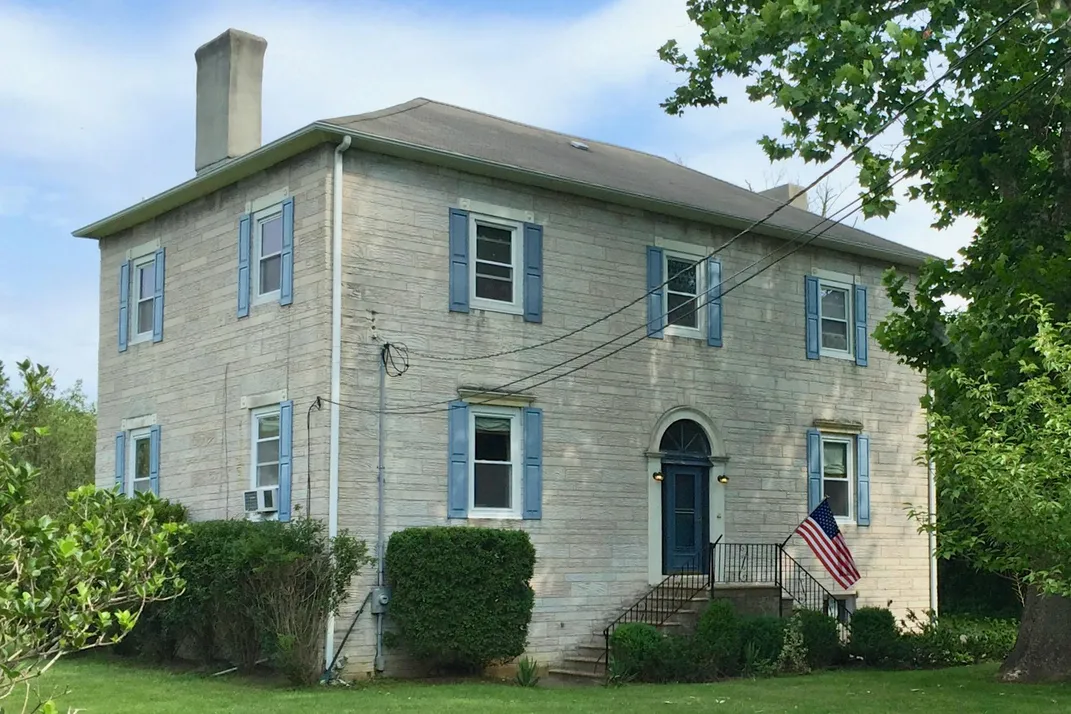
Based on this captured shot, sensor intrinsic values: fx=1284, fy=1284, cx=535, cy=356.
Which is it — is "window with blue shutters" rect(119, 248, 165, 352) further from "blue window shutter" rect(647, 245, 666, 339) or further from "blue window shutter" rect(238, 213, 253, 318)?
"blue window shutter" rect(647, 245, 666, 339)

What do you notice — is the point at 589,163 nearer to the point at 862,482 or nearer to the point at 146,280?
the point at 862,482

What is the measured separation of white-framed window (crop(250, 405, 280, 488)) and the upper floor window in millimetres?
9496

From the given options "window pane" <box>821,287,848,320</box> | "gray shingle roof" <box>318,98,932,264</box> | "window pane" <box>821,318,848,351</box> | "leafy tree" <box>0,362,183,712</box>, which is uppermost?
"gray shingle roof" <box>318,98,932,264</box>

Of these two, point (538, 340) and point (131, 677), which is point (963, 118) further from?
point (131, 677)

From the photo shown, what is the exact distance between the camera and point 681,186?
71.4ft

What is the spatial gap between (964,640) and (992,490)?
9251mm

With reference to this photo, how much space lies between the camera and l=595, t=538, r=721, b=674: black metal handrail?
18031 mm

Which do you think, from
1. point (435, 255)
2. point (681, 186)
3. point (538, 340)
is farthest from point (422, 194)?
point (681, 186)

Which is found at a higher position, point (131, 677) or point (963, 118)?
point (963, 118)

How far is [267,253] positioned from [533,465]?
15.4 feet

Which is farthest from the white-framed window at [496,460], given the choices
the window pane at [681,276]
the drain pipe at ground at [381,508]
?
the window pane at [681,276]

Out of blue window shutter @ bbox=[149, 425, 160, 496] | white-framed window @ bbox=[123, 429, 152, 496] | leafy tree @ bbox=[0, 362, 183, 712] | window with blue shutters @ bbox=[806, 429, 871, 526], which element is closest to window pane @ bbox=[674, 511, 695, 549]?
window with blue shutters @ bbox=[806, 429, 871, 526]

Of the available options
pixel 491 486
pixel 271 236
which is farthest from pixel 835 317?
pixel 271 236

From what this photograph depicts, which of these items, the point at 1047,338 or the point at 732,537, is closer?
the point at 1047,338
